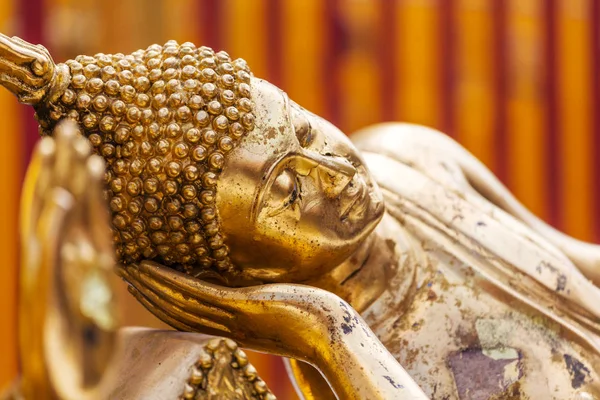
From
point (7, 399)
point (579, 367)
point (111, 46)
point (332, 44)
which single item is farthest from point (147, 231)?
point (332, 44)

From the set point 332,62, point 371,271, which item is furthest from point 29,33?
point 371,271

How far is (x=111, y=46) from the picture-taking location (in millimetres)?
3410

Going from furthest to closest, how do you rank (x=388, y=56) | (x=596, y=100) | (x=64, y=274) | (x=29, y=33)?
1. (x=596, y=100)
2. (x=388, y=56)
3. (x=29, y=33)
4. (x=64, y=274)

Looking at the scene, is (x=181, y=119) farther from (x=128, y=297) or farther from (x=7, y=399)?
(x=128, y=297)

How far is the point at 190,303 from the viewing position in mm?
1432

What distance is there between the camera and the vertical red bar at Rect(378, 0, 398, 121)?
391 centimetres

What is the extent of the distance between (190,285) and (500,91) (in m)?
2.81

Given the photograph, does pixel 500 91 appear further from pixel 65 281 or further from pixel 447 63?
pixel 65 281

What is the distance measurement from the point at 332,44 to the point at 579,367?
2.36 m

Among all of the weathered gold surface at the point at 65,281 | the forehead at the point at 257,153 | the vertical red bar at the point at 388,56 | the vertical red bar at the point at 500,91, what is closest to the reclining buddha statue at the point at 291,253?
the forehead at the point at 257,153

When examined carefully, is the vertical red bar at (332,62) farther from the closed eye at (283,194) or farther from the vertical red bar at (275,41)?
the closed eye at (283,194)

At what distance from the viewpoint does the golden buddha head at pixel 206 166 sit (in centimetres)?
142

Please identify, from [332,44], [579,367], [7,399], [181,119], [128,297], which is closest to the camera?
[7,399]

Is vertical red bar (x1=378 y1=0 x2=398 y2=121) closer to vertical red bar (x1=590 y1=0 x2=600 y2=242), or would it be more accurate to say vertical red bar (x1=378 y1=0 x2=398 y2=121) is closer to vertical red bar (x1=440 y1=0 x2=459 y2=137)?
vertical red bar (x1=440 y1=0 x2=459 y2=137)
